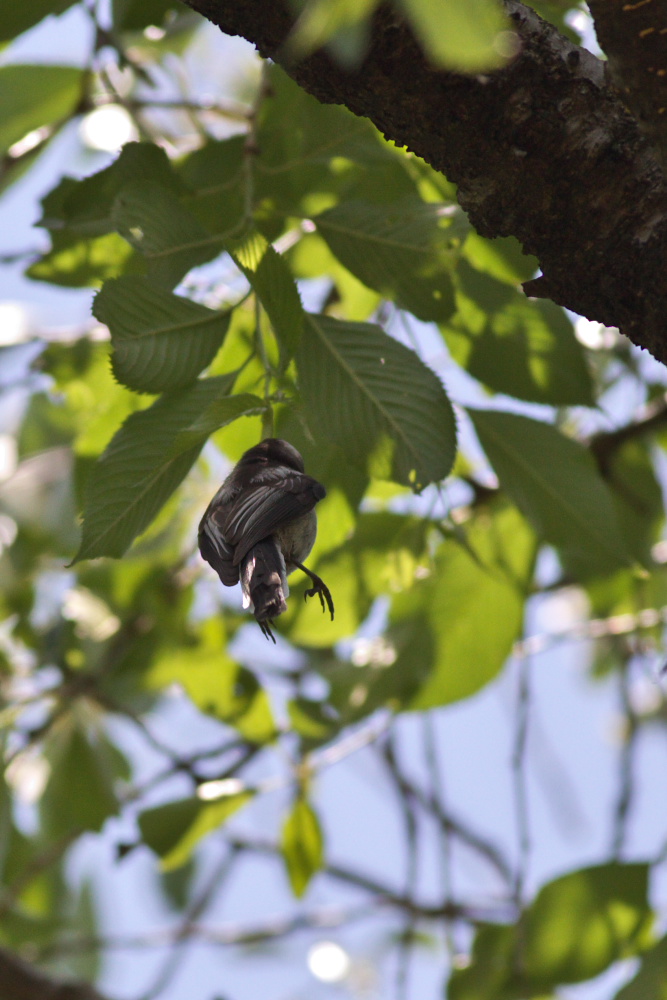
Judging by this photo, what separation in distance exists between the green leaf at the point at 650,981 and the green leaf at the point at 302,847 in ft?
1.77

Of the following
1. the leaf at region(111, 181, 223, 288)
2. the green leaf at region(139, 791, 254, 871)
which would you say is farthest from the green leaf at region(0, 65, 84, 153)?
the green leaf at region(139, 791, 254, 871)

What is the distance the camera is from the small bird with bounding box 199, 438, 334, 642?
0.65 metres

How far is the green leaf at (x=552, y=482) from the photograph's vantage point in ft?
3.83

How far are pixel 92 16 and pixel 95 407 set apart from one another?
0.53 meters

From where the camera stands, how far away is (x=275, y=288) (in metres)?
0.84

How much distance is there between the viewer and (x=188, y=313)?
2.95 ft

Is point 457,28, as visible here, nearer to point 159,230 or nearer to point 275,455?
point 275,455

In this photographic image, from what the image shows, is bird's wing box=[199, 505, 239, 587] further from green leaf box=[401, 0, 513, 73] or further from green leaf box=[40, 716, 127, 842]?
green leaf box=[40, 716, 127, 842]

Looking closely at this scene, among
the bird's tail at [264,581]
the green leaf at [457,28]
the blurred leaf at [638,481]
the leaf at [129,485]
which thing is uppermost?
the green leaf at [457,28]

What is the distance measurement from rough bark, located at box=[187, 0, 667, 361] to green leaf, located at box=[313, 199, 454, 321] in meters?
0.19

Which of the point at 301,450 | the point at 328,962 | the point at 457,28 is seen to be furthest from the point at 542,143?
the point at 328,962

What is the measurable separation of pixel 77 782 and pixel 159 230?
1239 millimetres

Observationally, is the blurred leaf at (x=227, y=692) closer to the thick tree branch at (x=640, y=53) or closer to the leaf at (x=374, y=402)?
the leaf at (x=374, y=402)

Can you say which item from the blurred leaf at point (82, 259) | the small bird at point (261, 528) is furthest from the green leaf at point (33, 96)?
the small bird at point (261, 528)
